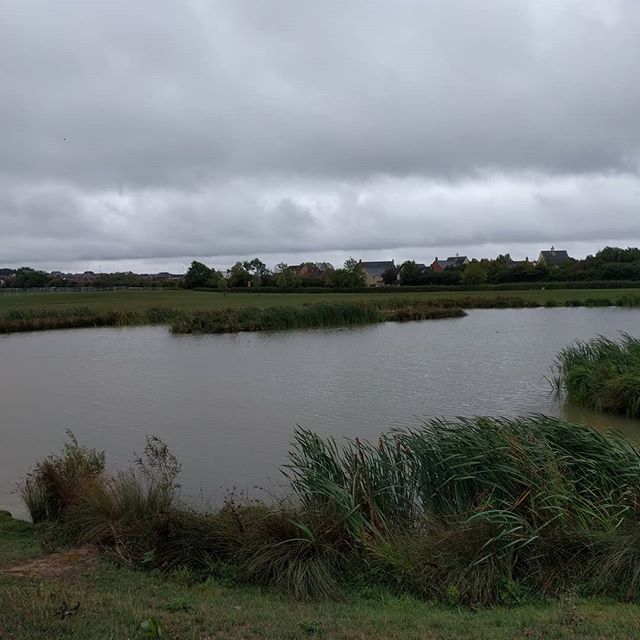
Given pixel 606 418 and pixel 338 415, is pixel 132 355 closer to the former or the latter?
pixel 338 415

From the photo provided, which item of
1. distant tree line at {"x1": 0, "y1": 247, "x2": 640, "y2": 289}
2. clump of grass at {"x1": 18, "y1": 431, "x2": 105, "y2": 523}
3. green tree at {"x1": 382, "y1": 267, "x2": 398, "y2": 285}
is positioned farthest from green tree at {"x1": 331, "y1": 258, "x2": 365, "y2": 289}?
clump of grass at {"x1": 18, "y1": 431, "x2": 105, "y2": 523}

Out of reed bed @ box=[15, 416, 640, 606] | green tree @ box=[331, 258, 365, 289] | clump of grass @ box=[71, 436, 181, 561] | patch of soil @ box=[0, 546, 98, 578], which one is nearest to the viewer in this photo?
reed bed @ box=[15, 416, 640, 606]

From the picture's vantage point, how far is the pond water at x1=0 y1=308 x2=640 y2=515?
11.5 metres

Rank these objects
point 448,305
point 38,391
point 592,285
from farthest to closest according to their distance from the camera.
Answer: point 592,285
point 448,305
point 38,391

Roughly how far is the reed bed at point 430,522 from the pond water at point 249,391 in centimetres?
226

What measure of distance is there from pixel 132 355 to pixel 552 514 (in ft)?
78.5

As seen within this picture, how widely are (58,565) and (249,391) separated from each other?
1199 centimetres

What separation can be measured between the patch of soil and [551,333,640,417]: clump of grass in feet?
34.6

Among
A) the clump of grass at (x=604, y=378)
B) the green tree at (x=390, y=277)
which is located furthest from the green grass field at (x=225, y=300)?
the green tree at (x=390, y=277)

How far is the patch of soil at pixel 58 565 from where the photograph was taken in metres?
5.51

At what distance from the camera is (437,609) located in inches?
185

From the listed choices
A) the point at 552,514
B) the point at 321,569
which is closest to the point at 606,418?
the point at 552,514

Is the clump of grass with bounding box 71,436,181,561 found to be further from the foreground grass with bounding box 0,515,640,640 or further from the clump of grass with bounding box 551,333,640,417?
the clump of grass with bounding box 551,333,640,417

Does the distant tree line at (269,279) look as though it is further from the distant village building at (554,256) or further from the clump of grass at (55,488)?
the clump of grass at (55,488)
